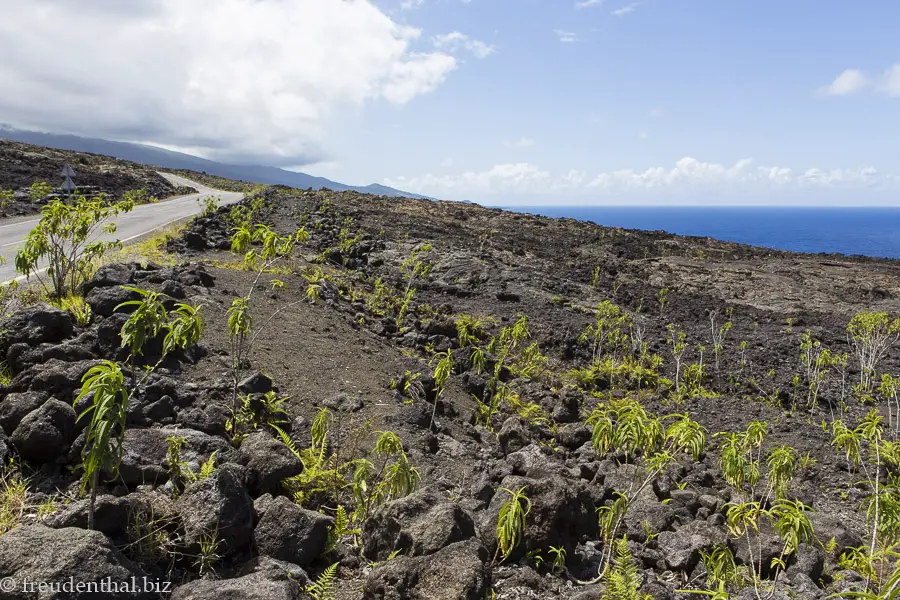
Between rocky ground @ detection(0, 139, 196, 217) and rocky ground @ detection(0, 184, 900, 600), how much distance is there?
57.2ft

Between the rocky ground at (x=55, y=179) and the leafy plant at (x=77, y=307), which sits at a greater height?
the rocky ground at (x=55, y=179)

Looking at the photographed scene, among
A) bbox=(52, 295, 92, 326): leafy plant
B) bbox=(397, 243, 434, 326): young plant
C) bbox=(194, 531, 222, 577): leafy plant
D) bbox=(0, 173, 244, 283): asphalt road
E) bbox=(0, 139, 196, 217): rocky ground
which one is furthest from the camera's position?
bbox=(0, 139, 196, 217): rocky ground

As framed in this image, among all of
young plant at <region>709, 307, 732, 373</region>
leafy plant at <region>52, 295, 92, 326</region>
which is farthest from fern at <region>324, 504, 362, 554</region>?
young plant at <region>709, 307, 732, 373</region>

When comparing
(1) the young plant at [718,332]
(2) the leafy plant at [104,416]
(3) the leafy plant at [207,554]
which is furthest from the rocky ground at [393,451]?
(2) the leafy plant at [104,416]

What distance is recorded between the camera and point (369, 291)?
16.1 metres

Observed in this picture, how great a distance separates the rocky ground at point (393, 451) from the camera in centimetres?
379

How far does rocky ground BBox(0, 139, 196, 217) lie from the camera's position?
26.9 meters

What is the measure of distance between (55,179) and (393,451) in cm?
4222

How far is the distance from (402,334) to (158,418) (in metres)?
7.29

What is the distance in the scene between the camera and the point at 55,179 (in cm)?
3528

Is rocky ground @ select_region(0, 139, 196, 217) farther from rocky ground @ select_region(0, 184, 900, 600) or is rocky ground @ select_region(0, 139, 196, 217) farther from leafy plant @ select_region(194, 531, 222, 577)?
leafy plant @ select_region(194, 531, 222, 577)

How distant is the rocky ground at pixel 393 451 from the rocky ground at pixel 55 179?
17.4 metres

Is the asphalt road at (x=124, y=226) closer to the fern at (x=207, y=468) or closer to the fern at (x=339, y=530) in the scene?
the fern at (x=207, y=468)

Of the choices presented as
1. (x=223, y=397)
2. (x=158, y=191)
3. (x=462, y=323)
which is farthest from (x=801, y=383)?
(x=158, y=191)
